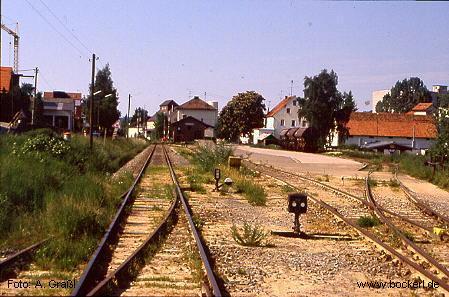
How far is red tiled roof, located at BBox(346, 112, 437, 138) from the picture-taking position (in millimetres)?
101375

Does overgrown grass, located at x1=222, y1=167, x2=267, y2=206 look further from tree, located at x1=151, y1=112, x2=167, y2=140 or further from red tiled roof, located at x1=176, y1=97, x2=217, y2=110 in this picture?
red tiled roof, located at x1=176, y1=97, x2=217, y2=110

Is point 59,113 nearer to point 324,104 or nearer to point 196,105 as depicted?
point 324,104

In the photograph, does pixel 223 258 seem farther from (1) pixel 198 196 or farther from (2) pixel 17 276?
(1) pixel 198 196

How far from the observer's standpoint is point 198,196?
65.1 ft

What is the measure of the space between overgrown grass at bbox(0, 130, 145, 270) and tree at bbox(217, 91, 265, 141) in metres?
96.5

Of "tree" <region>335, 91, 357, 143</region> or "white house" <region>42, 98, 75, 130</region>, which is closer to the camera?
"tree" <region>335, 91, 357, 143</region>

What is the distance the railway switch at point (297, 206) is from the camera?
12.5 meters

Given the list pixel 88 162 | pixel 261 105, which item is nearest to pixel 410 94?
pixel 261 105

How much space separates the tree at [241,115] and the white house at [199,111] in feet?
134

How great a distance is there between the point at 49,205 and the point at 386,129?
310 ft

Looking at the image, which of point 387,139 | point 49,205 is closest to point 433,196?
point 49,205

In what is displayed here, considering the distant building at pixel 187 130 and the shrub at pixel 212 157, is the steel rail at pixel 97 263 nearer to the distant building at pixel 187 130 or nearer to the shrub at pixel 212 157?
the shrub at pixel 212 157

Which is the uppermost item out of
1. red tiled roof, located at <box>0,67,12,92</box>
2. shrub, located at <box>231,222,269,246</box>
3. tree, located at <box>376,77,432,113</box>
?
tree, located at <box>376,77,432,113</box>

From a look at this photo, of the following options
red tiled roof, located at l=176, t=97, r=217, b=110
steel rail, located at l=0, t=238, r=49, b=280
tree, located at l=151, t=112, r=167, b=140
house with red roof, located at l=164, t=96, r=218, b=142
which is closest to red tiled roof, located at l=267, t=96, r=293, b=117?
house with red roof, located at l=164, t=96, r=218, b=142
